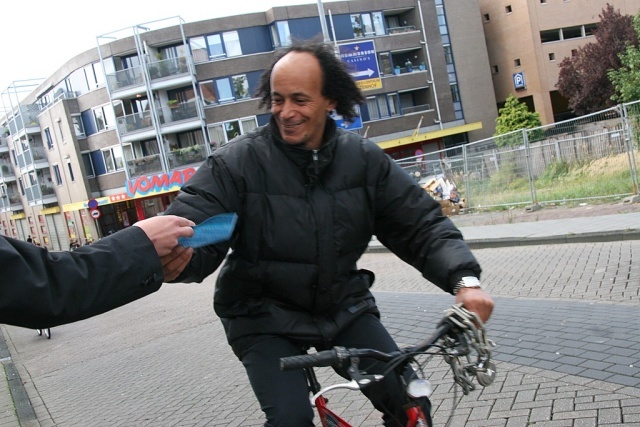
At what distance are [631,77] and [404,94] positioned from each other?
15.1 meters

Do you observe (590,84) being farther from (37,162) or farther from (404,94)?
(37,162)

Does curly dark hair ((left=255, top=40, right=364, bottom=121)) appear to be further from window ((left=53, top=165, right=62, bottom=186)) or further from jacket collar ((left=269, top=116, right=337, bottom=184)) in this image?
window ((left=53, top=165, right=62, bottom=186))

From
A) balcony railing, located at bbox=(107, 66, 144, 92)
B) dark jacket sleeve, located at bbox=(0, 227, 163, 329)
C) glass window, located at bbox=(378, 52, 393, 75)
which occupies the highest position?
balcony railing, located at bbox=(107, 66, 144, 92)

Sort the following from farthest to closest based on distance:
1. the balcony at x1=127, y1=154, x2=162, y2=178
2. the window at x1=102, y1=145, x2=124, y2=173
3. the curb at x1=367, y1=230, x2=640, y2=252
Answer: the window at x1=102, y1=145, x2=124, y2=173
the balcony at x1=127, y1=154, x2=162, y2=178
the curb at x1=367, y1=230, x2=640, y2=252

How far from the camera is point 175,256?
186 cm

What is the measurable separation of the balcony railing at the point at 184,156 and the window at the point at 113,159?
3862 millimetres

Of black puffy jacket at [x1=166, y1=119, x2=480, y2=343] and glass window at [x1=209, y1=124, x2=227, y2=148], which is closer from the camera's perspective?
black puffy jacket at [x1=166, y1=119, x2=480, y2=343]

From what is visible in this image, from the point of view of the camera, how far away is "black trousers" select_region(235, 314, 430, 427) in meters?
2.08

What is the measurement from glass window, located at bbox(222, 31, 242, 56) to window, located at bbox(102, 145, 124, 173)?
963 centimetres

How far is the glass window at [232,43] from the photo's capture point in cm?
3658

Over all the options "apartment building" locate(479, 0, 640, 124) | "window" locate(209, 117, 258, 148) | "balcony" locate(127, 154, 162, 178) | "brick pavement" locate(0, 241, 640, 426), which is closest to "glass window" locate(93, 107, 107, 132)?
"balcony" locate(127, 154, 162, 178)

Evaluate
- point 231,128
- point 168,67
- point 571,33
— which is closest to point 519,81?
point 571,33

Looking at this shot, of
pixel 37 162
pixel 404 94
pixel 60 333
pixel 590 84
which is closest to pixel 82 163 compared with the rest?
pixel 37 162

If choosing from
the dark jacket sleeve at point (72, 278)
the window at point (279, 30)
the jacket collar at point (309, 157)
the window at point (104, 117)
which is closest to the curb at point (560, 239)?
the jacket collar at point (309, 157)
